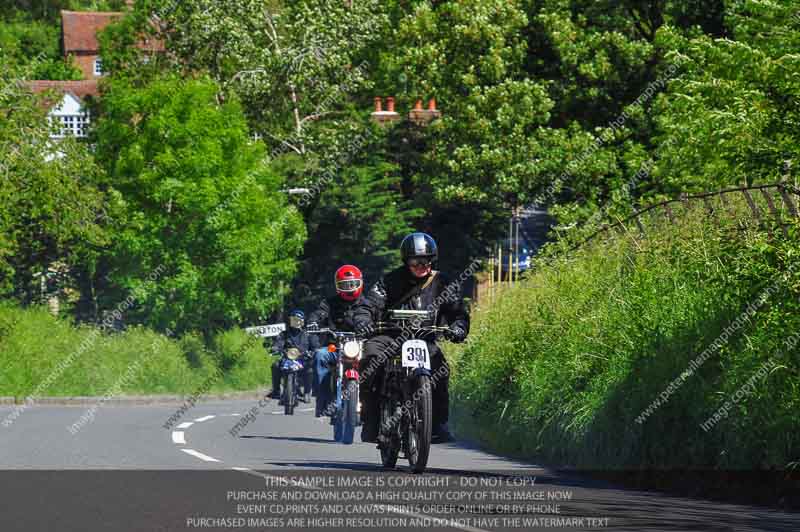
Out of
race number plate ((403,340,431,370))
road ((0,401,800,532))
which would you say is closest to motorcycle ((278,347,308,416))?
road ((0,401,800,532))

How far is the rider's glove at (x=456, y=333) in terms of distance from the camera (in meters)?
13.3

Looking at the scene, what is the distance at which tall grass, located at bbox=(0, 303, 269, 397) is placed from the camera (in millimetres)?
35438

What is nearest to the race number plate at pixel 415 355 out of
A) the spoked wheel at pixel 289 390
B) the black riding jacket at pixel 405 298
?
the black riding jacket at pixel 405 298

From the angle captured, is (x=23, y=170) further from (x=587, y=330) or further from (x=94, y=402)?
(x=587, y=330)

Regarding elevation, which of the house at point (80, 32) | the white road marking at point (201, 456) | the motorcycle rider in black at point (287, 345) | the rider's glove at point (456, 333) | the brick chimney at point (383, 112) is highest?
the house at point (80, 32)

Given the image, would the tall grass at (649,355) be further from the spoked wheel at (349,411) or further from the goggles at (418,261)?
the goggles at (418,261)

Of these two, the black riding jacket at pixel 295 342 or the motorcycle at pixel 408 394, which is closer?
the motorcycle at pixel 408 394

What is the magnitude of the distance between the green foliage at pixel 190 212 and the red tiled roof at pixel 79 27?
2453 inches

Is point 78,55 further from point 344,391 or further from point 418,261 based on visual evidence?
point 418,261

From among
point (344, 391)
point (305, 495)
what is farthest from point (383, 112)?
point (305, 495)

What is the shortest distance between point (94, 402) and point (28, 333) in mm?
3364

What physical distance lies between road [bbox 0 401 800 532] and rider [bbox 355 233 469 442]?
1.88 feet

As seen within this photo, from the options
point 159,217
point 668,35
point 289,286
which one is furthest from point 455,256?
point 668,35

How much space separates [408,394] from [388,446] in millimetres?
898
